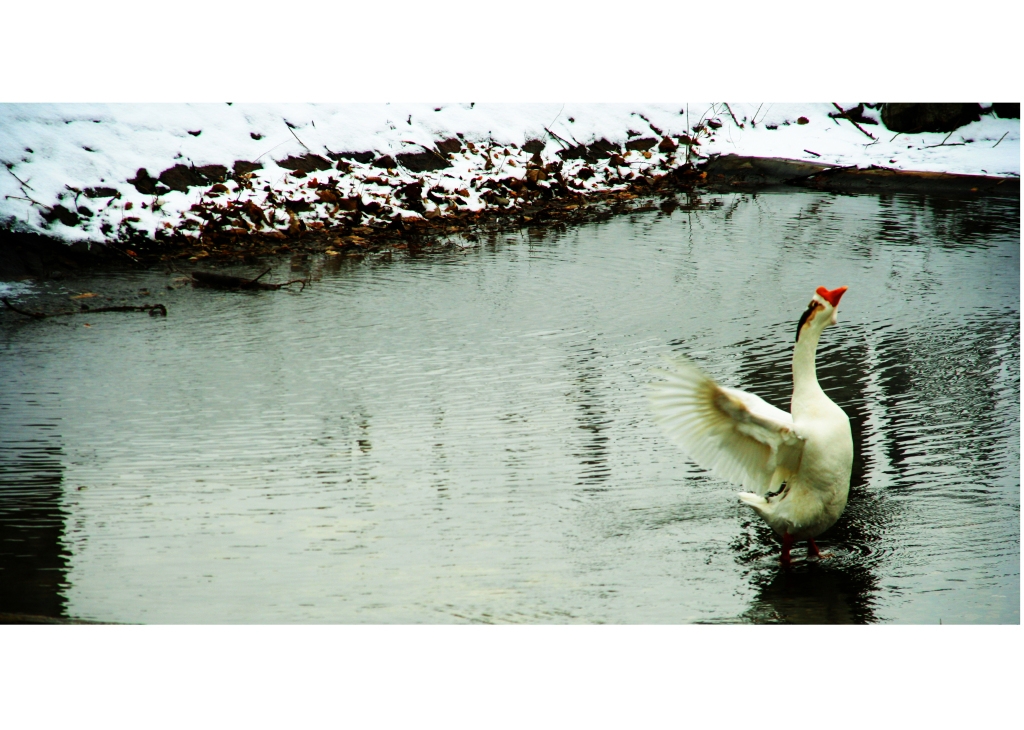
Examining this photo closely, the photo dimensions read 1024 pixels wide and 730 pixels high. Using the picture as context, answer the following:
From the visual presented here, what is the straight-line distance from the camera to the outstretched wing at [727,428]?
7.63ft

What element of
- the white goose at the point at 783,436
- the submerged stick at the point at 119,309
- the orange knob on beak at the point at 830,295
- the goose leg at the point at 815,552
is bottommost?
the goose leg at the point at 815,552

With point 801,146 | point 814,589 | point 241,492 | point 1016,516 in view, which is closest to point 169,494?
point 241,492

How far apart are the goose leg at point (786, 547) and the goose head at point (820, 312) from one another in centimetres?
53

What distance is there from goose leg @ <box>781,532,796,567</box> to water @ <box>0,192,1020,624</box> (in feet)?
0.15

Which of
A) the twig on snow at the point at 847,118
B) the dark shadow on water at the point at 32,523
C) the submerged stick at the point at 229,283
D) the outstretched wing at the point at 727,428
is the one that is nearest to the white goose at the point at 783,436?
the outstretched wing at the point at 727,428

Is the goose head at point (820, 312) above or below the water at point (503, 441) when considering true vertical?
above

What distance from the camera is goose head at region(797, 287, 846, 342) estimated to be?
7.86 ft

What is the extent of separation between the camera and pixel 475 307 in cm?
478

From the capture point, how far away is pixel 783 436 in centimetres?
236

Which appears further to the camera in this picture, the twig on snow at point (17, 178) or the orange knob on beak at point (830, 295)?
the twig on snow at point (17, 178)

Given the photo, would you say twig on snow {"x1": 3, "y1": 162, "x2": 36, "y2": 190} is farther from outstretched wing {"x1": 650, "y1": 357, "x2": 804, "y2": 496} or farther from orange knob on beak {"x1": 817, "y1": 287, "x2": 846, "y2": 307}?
orange knob on beak {"x1": 817, "y1": 287, "x2": 846, "y2": 307}

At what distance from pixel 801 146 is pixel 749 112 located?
3.63 feet

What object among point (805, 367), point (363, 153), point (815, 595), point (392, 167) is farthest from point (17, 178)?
point (815, 595)

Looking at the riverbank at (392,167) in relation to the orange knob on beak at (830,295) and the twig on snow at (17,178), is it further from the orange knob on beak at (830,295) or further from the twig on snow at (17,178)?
the orange knob on beak at (830,295)
